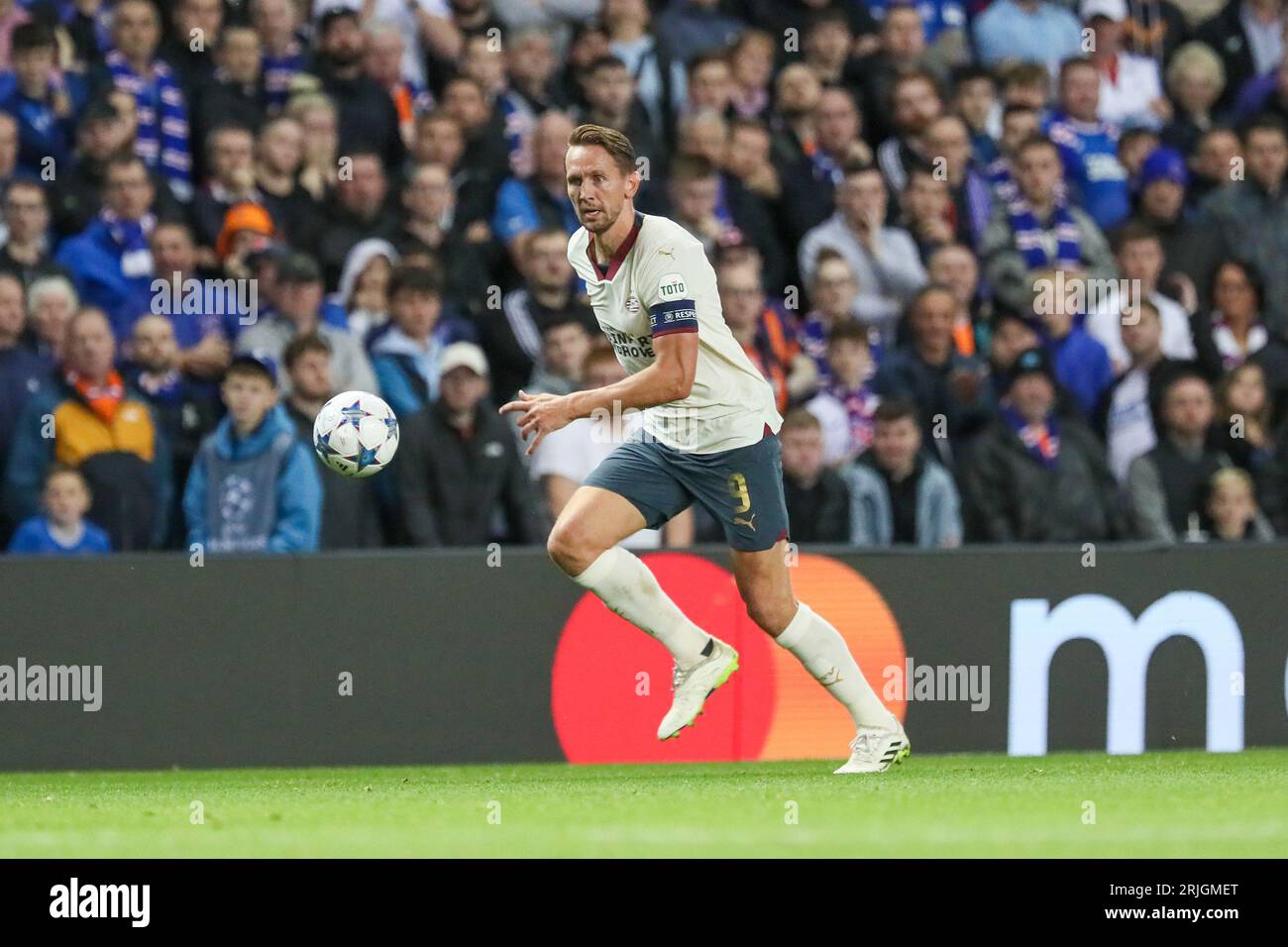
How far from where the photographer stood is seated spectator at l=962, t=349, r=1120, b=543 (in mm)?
12117

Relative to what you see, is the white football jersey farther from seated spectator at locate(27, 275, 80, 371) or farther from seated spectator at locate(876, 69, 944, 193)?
seated spectator at locate(876, 69, 944, 193)

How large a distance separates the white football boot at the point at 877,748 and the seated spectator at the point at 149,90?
5.98 meters

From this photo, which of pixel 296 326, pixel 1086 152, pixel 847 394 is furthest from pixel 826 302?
pixel 296 326

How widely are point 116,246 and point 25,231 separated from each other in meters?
0.52

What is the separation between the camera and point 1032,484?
12133 millimetres

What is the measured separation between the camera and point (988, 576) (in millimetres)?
11141

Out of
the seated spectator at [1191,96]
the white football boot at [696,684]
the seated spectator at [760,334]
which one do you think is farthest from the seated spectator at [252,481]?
the seated spectator at [1191,96]

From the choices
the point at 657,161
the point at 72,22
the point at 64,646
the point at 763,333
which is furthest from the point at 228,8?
the point at 64,646

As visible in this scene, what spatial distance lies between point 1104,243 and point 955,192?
40.3 inches

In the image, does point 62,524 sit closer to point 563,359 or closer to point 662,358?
point 563,359

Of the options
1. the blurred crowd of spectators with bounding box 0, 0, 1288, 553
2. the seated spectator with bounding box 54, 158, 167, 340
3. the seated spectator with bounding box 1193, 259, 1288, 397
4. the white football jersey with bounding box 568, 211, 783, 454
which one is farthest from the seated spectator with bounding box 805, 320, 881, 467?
the seated spectator with bounding box 54, 158, 167, 340

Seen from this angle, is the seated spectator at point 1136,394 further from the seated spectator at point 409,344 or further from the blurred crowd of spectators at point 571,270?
the seated spectator at point 409,344

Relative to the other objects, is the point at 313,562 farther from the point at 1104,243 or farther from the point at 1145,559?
the point at 1104,243

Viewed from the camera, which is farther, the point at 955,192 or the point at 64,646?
the point at 955,192
